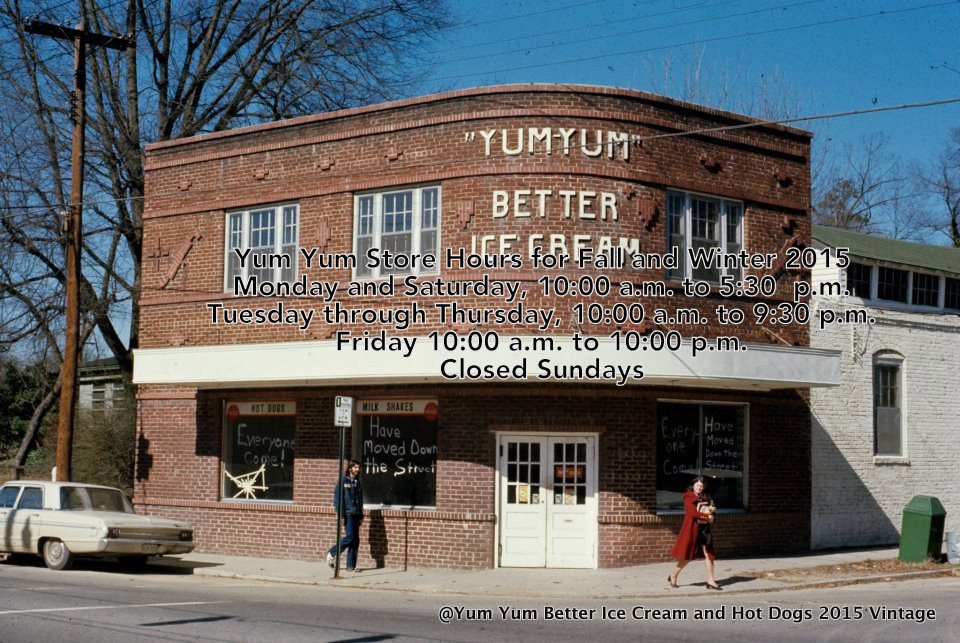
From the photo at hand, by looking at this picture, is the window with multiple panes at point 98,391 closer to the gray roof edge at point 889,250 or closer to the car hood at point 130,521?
the car hood at point 130,521

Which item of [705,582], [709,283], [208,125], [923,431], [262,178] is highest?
[208,125]

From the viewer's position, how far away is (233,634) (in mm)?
11664

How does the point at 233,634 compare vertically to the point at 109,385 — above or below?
below

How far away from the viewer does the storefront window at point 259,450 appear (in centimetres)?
2144

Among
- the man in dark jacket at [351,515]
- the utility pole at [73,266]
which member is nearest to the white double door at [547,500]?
the man in dark jacket at [351,515]

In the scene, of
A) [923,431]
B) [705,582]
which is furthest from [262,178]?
[923,431]

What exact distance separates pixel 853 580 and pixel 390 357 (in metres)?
7.83

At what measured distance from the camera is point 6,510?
19859 mm

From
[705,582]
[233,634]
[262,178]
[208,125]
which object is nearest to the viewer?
[233,634]

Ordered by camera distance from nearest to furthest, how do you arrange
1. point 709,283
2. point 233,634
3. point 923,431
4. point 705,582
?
point 233,634, point 705,582, point 709,283, point 923,431

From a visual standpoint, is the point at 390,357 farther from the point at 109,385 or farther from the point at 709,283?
the point at 109,385

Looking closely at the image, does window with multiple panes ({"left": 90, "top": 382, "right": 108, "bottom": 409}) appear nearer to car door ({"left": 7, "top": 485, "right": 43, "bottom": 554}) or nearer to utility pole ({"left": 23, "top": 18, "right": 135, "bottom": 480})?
utility pole ({"left": 23, "top": 18, "right": 135, "bottom": 480})

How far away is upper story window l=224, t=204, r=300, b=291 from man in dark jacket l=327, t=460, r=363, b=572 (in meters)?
4.20

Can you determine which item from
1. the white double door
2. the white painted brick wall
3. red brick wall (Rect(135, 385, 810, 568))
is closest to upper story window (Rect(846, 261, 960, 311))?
the white painted brick wall
